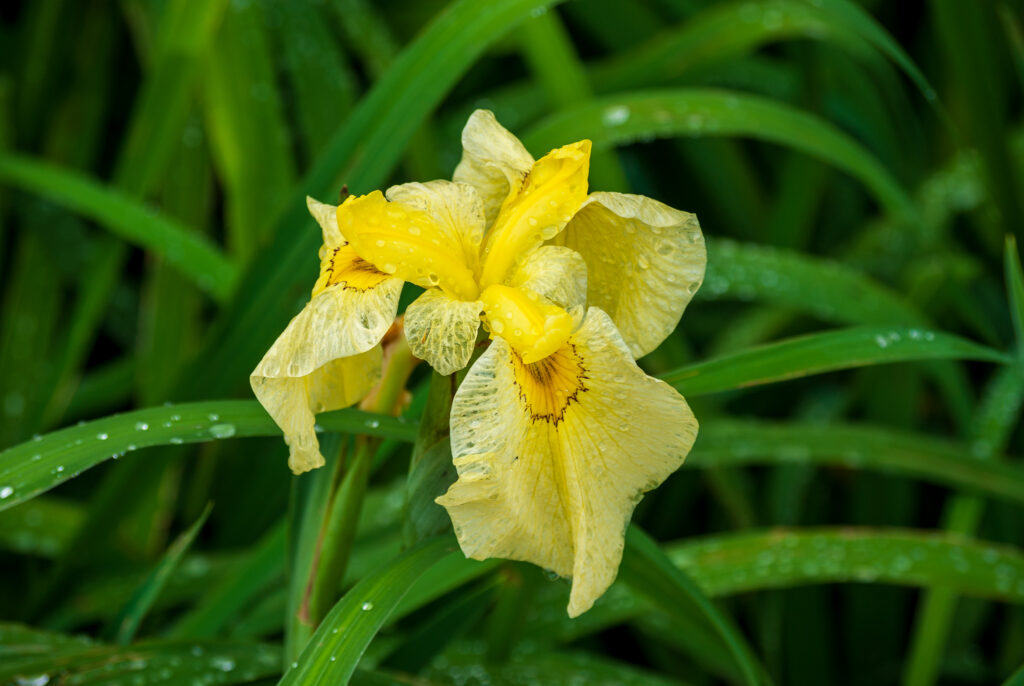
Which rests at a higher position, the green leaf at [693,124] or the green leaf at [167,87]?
the green leaf at [167,87]

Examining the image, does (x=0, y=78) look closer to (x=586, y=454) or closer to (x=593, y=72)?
(x=593, y=72)

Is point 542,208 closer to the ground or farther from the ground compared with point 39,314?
closer to the ground

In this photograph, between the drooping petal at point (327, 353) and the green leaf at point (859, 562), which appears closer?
the drooping petal at point (327, 353)

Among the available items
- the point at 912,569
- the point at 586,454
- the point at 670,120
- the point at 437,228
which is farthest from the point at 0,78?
the point at 912,569

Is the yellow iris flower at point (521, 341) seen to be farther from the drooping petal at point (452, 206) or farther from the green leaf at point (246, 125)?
the green leaf at point (246, 125)

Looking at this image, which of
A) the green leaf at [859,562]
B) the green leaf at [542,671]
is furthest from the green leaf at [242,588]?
the green leaf at [859,562]

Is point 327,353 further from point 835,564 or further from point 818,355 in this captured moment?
point 835,564
